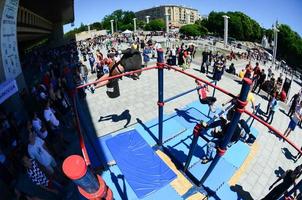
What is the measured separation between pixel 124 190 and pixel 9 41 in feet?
31.0

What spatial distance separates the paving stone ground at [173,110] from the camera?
6.74m

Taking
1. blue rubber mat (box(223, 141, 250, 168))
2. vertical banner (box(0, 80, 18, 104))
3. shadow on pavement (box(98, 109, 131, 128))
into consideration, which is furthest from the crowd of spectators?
blue rubber mat (box(223, 141, 250, 168))

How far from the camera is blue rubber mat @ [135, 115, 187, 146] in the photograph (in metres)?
8.26

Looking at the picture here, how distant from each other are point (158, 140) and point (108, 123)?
269cm

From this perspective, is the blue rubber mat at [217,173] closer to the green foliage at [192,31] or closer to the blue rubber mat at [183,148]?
the blue rubber mat at [183,148]

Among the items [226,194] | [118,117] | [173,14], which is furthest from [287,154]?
[173,14]

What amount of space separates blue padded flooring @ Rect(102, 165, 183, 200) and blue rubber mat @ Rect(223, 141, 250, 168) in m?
2.46

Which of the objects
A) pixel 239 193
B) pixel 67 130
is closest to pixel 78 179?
pixel 239 193

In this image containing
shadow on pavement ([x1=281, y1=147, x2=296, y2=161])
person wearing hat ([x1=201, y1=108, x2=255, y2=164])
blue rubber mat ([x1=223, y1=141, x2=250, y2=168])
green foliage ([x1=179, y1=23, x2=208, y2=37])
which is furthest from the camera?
green foliage ([x1=179, y1=23, x2=208, y2=37])

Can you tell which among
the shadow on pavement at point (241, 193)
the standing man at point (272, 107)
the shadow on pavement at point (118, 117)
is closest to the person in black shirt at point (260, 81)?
the standing man at point (272, 107)

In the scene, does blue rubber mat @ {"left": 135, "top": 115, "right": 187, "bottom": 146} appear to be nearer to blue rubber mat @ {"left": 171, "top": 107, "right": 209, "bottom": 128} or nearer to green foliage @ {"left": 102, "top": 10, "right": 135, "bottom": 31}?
blue rubber mat @ {"left": 171, "top": 107, "right": 209, "bottom": 128}

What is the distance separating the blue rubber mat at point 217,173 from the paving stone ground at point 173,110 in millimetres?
396

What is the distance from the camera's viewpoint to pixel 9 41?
10.5 meters

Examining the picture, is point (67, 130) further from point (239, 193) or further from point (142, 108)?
point (239, 193)
